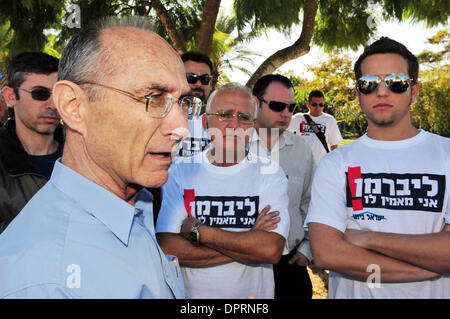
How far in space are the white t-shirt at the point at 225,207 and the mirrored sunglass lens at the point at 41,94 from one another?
1165 millimetres

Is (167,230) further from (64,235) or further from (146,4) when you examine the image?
(146,4)

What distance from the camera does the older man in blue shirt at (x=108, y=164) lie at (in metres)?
0.94

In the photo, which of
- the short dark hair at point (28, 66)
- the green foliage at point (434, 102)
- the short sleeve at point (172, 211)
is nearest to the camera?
the short sleeve at point (172, 211)

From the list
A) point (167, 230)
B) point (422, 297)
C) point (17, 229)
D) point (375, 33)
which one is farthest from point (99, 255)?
point (375, 33)

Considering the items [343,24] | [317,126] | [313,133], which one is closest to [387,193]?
[313,133]

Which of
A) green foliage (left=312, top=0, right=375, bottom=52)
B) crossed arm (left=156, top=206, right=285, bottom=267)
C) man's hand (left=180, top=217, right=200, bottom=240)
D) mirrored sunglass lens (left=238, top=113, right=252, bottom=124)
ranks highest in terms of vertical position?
green foliage (left=312, top=0, right=375, bottom=52)

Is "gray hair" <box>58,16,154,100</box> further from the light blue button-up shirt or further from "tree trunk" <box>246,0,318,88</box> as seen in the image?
"tree trunk" <box>246,0,318,88</box>

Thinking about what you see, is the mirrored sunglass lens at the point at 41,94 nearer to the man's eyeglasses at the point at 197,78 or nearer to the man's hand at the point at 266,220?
the man's eyeglasses at the point at 197,78

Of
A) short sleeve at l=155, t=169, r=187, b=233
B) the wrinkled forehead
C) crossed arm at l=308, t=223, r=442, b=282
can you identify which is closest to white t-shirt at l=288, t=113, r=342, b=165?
short sleeve at l=155, t=169, r=187, b=233

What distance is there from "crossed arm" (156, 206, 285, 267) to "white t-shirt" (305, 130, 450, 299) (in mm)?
306

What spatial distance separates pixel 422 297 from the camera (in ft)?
6.18

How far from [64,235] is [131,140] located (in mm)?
366

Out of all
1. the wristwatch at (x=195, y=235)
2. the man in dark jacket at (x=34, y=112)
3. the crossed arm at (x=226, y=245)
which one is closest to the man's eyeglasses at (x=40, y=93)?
the man in dark jacket at (x=34, y=112)

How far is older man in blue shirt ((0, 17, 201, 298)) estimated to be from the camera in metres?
0.94
